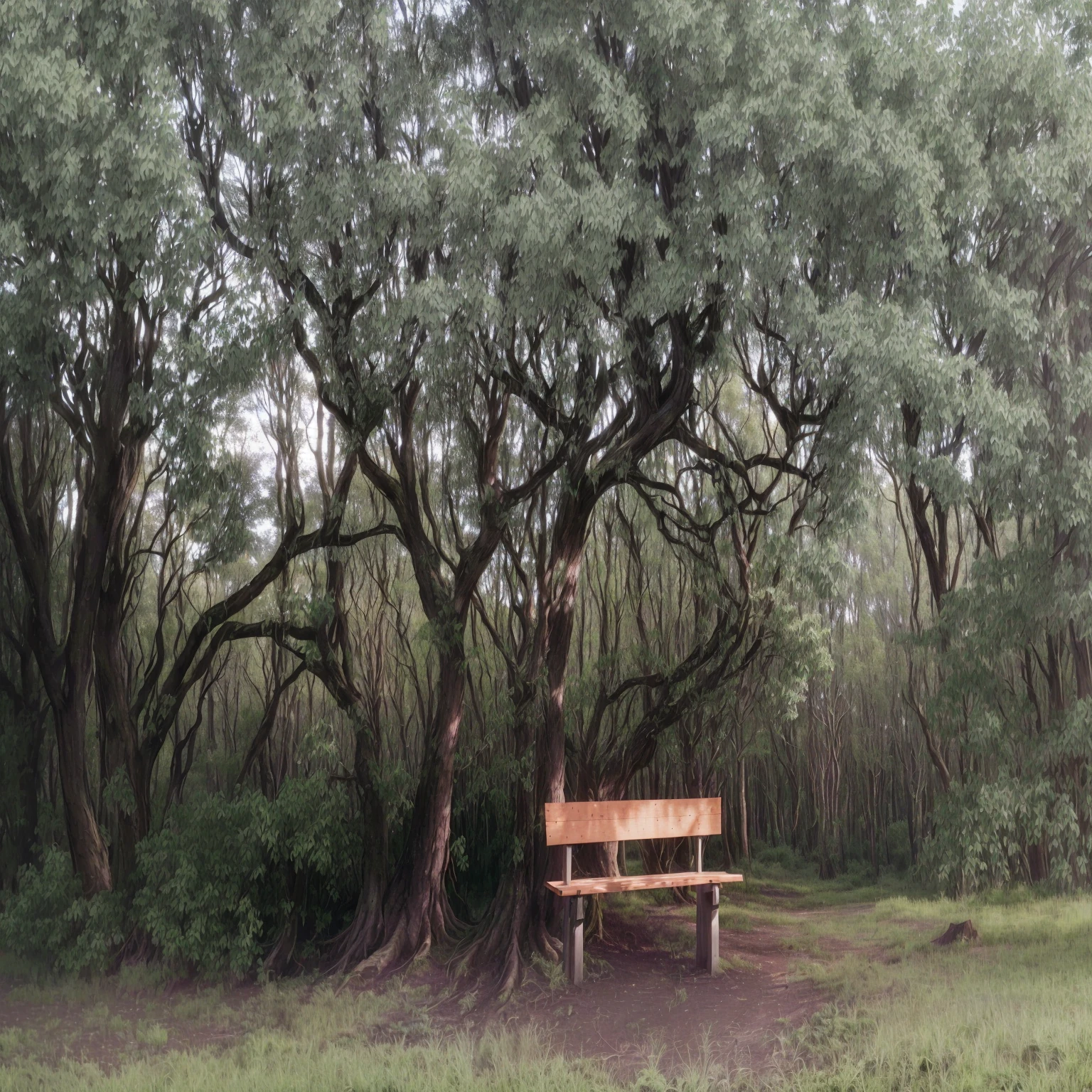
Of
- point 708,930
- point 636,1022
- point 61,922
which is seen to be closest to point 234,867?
point 61,922

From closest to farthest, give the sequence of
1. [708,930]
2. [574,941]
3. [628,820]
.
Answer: [574,941]
[628,820]
[708,930]

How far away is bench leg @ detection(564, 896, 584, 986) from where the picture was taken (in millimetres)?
7227

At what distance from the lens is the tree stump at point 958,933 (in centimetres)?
816

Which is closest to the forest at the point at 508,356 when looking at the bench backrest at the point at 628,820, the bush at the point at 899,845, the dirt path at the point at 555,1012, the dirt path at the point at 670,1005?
the dirt path at the point at 555,1012

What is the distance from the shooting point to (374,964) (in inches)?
309

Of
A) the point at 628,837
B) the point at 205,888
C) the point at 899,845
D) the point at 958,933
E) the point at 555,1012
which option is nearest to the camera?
the point at 555,1012

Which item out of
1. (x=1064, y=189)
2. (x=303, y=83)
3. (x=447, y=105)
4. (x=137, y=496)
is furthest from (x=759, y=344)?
(x=137, y=496)

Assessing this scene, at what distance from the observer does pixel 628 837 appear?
23.2ft

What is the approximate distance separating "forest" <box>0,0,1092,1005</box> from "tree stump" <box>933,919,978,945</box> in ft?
3.27

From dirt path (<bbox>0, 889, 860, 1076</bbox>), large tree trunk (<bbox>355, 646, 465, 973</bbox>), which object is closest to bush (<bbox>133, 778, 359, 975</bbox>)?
dirt path (<bbox>0, 889, 860, 1076</bbox>)

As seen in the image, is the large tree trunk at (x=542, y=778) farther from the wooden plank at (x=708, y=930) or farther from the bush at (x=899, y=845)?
the bush at (x=899, y=845)

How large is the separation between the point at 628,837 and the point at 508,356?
3.81 metres

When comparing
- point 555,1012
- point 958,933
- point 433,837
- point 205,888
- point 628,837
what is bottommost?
point 555,1012

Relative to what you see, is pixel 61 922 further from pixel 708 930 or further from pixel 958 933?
pixel 958 933
